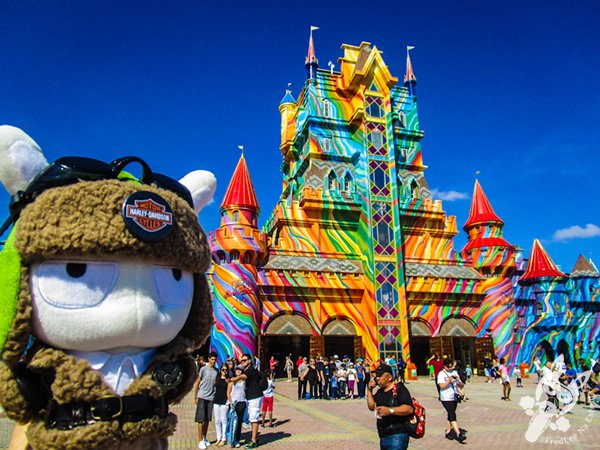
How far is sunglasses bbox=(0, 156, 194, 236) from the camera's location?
2861 mm

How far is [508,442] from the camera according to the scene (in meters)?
7.93

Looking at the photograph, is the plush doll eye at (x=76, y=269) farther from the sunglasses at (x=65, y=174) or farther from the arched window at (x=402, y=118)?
the arched window at (x=402, y=118)

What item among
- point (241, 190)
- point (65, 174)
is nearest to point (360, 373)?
point (241, 190)

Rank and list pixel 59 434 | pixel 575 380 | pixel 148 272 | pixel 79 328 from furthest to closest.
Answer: pixel 575 380 < pixel 148 272 < pixel 79 328 < pixel 59 434

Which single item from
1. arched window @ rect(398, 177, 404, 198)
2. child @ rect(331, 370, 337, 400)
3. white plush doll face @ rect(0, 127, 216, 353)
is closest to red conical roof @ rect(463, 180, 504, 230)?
arched window @ rect(398, 177, 404, 198)

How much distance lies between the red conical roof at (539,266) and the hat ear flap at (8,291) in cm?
3240

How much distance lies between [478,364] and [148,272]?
993 inches

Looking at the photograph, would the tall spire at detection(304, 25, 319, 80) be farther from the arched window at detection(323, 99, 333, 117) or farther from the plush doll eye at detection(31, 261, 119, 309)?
the plush doll eye at detection(31, 261, 119, 309)

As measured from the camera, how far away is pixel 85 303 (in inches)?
104

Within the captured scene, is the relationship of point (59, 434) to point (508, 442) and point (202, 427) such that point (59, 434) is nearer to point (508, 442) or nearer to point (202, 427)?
point (202, 427)

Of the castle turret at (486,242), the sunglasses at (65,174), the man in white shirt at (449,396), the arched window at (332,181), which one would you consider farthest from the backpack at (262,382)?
the castle turret at (486,242)

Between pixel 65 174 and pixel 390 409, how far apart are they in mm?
3646

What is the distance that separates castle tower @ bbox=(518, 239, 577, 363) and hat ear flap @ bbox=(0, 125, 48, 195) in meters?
27.5

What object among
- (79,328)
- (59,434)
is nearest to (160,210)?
(79,328)
